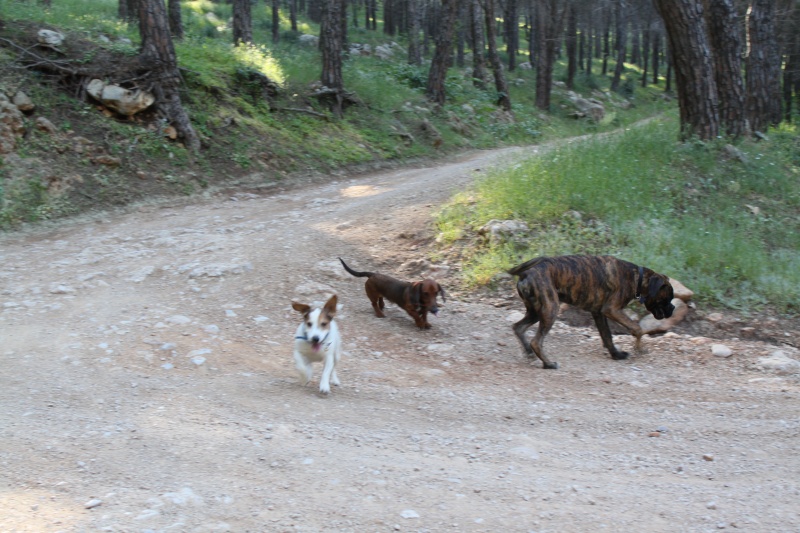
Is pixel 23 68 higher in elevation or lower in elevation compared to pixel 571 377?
higher

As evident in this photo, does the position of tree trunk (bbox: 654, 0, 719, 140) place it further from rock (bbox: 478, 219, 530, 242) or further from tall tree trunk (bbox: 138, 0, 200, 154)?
tall tree trunk (bbox: 138, 0, 200, 154)

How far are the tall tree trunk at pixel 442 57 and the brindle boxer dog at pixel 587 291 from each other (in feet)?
54.7

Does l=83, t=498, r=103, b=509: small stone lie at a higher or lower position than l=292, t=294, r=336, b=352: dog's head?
lower

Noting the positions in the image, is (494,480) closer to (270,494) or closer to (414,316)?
(270,494)

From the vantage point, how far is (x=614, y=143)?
541 inches

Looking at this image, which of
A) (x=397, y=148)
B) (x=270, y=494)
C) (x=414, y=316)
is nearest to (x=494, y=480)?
(x=270, y=494)

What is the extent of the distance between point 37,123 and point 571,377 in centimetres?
1097

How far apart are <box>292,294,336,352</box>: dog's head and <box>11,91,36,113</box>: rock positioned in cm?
954

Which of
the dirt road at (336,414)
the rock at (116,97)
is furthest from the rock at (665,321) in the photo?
the rock at (116,97)

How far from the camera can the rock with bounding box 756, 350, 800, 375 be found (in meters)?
7.30

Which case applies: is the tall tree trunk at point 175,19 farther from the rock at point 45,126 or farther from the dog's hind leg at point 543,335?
the dog's hind leg at point 543,335

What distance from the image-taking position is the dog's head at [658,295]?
765 cm

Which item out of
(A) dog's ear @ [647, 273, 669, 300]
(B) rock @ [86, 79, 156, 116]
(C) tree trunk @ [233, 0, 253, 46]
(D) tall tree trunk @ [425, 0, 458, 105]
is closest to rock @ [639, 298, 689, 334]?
(A) dog's ear @ [647, 273, 669, 300]

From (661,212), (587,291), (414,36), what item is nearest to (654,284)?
(587,291)
